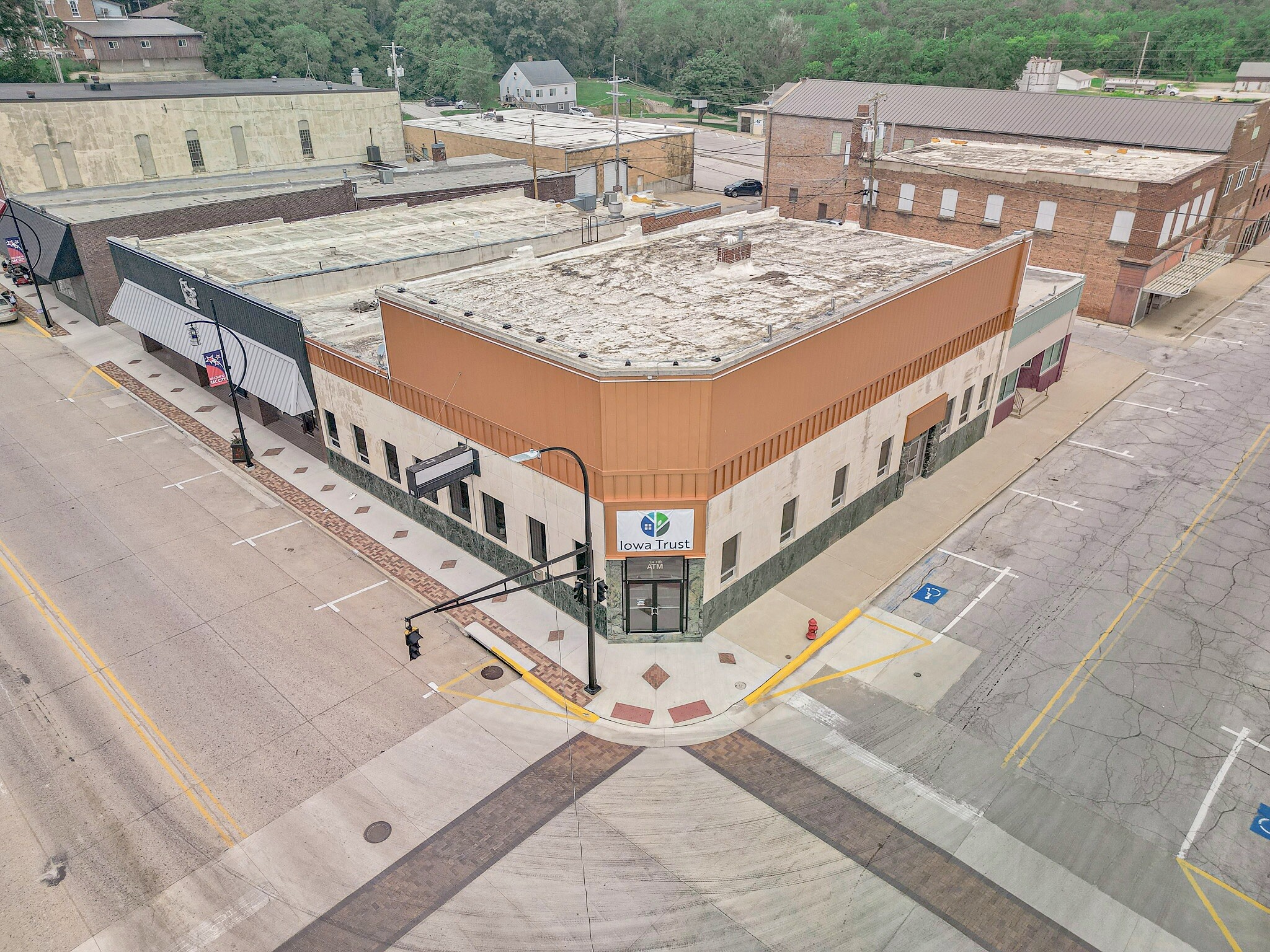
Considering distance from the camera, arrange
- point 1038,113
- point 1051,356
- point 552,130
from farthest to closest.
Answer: point 552,130 → point 1038,113 → point 1051,356

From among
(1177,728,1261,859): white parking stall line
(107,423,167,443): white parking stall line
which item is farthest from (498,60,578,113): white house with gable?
(1177,728,1261,859): white parking stall line

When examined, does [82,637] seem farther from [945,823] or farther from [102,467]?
[945,823]

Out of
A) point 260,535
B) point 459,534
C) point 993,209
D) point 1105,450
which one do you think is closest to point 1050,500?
point 1105,450

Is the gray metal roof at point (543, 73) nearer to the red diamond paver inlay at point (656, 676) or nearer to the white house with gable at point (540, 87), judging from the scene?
the white house with gable at point (540, 87)

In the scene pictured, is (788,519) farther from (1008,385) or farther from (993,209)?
(993,209)

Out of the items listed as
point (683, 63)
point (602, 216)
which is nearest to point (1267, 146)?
point (602, 216)

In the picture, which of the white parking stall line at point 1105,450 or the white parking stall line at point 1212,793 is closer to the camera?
the white parking stall line at point 1212,793

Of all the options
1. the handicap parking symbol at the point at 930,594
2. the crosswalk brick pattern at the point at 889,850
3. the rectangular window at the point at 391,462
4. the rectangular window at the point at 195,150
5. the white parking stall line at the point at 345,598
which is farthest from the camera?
the rectangular window at the point at 195,150

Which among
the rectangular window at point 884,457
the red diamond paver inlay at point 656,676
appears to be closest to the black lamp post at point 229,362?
the red diamond paver inlay at point 656,676
